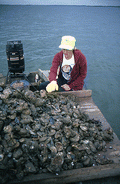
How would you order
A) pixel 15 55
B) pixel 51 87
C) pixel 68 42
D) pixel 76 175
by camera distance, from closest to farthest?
pixel 76 175, pixel 68 42, pixel 51 87, pixel 15 55

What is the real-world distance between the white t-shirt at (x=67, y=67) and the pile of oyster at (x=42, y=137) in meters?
1.07

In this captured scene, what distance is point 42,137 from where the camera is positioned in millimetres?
1977

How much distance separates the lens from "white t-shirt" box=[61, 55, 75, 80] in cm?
326

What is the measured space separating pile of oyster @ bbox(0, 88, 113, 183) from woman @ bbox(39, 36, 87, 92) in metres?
0.77

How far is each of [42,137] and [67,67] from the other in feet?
6.27

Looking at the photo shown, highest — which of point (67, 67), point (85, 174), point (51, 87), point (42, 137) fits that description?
point (67, 67)

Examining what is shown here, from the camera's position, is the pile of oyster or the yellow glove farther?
the yellow glove

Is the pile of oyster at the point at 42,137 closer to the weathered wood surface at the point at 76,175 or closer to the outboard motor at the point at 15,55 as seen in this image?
the weathered wood surface at the point at 76,175

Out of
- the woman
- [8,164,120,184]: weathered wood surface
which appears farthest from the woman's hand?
[8,164,120,184]: weathered wood surface

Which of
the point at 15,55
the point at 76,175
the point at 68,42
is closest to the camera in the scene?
the point at 76,175

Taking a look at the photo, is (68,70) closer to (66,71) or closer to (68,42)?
(66,71)

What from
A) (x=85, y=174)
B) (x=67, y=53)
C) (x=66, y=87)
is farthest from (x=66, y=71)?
(x=85, y=174)

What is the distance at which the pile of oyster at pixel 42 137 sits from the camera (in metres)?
1.76

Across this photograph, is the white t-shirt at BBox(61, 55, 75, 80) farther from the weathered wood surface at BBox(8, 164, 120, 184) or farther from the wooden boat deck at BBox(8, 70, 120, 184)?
the weathered wood surface at BBox(8, 164, 120, 184)
